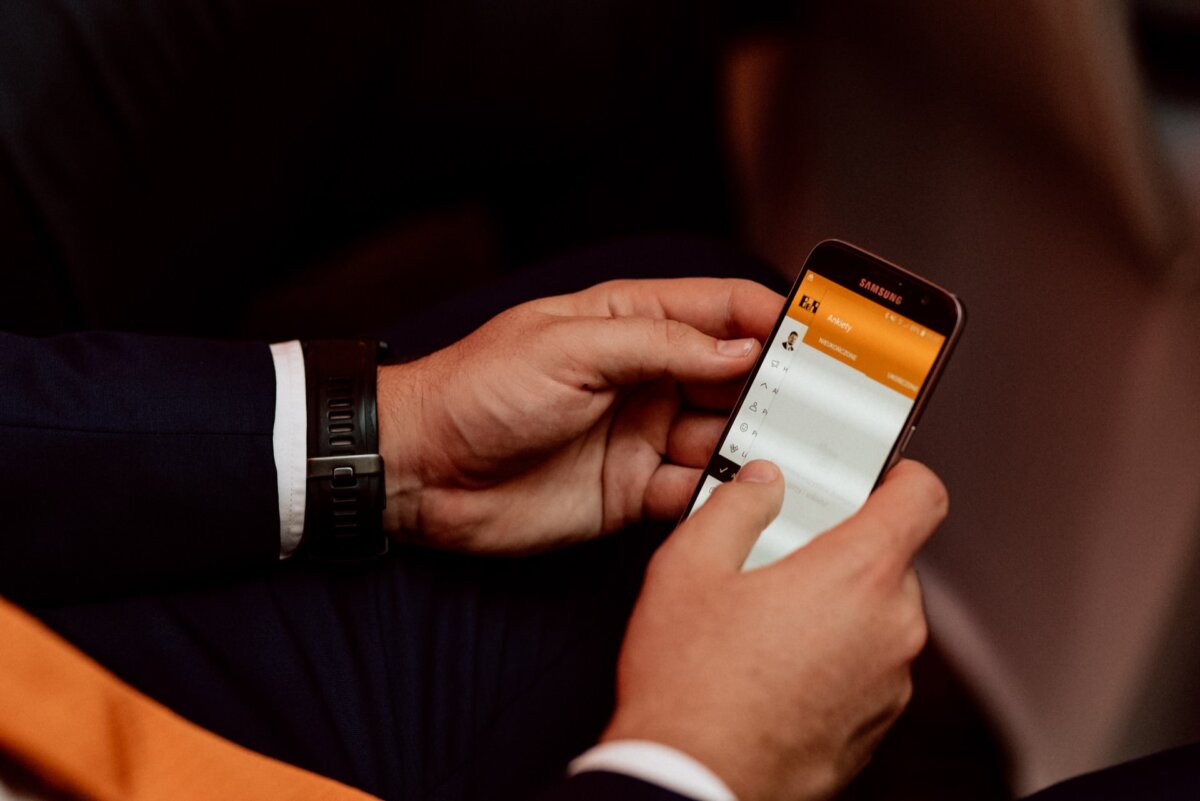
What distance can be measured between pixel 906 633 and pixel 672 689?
0.37 feet

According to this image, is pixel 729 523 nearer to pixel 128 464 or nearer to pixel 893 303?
pixel 893 303

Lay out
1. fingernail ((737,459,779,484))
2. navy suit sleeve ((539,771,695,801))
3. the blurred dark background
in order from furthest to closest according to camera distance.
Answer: the blurred dark background, fingernail ((737,459,779,484)), navy suit sleeve ((539,771,695,801))

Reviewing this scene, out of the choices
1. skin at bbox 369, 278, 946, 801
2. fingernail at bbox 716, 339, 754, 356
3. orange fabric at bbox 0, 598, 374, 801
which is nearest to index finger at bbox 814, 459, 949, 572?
skin at bbox 369, 278, 946, 801

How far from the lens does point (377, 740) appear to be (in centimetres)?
56

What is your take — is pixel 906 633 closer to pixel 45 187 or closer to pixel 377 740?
pixel 377 740

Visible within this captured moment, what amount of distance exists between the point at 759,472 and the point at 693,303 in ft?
0.39

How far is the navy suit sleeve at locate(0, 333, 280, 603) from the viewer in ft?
1.86

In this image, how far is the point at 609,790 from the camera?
1.36 ft

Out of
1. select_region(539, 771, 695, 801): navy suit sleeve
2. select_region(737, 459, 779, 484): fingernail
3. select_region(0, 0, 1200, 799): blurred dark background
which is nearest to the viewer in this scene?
select_region(539, 771, 695, 801): navy suit sleeve

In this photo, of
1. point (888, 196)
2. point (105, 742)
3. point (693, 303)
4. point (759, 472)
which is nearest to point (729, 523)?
point (759, 472)

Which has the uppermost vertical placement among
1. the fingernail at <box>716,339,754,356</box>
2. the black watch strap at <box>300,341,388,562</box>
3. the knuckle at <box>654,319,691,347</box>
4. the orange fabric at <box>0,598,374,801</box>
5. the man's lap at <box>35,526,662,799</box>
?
the knuckle at <box>654,319,691,347</box>

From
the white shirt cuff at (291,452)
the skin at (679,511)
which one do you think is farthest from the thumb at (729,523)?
the white shirt cuff at (291,452)

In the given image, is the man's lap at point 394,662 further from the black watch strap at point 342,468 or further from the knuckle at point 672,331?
the knuckle at point 672,331

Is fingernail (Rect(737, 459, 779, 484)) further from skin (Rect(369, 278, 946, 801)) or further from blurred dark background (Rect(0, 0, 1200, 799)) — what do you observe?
blurred dark background (Rect(0, 0, 1200, 799))
